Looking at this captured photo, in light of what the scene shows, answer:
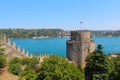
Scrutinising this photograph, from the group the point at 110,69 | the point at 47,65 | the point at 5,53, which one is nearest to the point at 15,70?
the point at 5,53

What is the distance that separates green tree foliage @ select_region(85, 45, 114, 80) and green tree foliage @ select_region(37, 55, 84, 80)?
3647 millimetres

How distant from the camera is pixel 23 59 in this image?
1305 inches

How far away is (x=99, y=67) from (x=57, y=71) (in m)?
6.22

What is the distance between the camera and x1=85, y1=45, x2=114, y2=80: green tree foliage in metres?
27.7

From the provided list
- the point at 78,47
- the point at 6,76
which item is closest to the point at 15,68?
the point at 6,76

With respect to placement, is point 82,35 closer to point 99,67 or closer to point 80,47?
point 80,47

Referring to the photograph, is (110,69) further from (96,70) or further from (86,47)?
(86,47)

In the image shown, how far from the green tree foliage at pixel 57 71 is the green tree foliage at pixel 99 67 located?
12.0ft

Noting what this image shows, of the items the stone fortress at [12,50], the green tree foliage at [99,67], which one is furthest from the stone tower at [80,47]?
the green tree foliage at [99,67]

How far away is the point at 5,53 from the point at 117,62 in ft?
41.8

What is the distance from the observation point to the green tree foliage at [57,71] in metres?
23.4

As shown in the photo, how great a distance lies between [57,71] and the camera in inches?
921

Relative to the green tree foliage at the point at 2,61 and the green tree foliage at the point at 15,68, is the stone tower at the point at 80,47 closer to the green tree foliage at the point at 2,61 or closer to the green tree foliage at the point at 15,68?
the green tree foliage at the point at 15,68

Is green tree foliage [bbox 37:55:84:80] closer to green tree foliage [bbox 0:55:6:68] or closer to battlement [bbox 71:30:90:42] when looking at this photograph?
green tree foliage [bbox 0:55:6:68]
